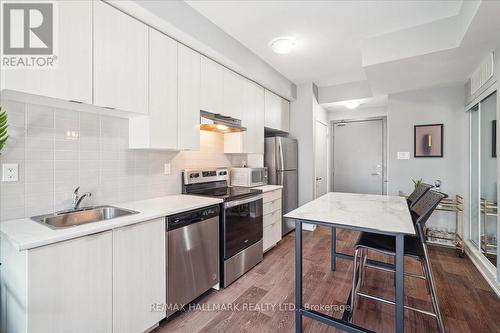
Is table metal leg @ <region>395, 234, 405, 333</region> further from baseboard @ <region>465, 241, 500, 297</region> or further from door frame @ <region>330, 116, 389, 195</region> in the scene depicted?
door frame @ <region>330, 116, 389, 195</region>

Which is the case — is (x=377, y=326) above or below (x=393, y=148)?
below

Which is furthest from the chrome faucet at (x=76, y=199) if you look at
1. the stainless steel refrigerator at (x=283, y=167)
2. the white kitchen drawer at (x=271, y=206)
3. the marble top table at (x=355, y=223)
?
the stainless steel refrigerator at (x=283, y=167)

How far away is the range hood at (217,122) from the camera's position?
8.23 ft

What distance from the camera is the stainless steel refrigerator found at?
379 cm

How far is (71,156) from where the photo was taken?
1757 millimetres

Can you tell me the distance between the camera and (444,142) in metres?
3.59

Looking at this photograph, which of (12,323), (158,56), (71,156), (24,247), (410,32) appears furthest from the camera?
(410,32)

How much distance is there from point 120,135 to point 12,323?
4.63ft

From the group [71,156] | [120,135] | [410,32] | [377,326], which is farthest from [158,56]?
[377,326]

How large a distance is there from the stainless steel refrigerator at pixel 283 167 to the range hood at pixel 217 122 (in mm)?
923

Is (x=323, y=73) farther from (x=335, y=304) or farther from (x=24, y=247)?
(x=24, y=247)

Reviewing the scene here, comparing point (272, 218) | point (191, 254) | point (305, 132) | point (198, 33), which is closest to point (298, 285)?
point (191, 254)

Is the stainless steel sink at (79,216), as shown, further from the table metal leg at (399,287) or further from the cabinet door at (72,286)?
the table metal leg at (399,287)

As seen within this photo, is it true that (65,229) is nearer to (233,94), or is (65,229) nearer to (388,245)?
(388,245)
